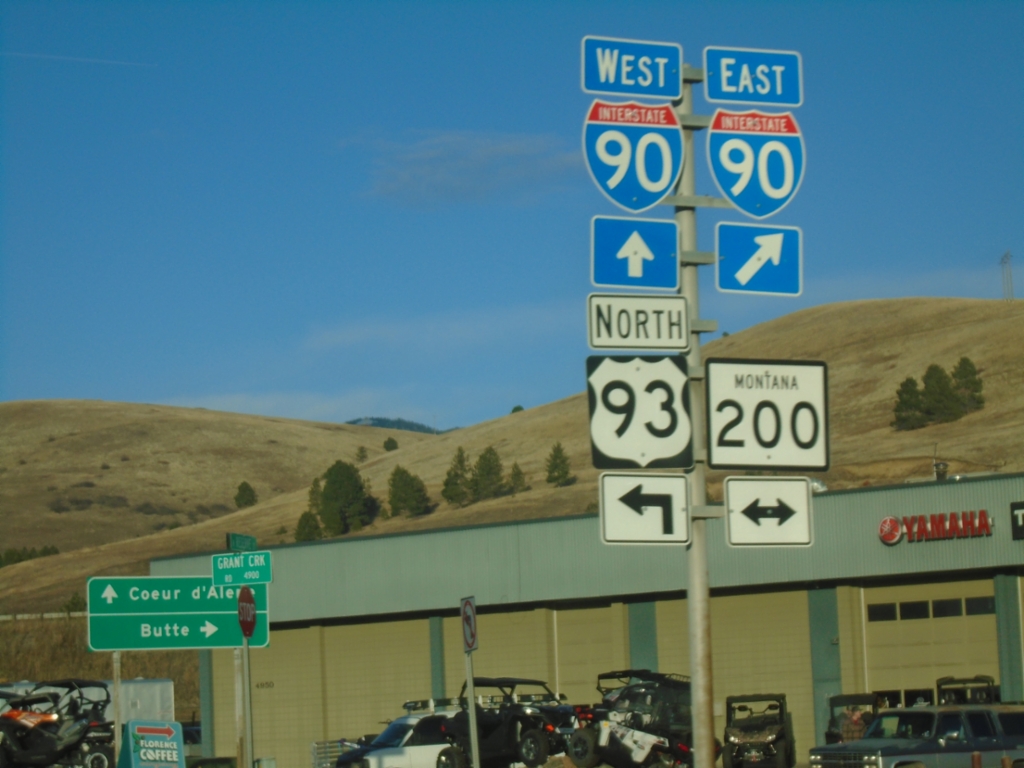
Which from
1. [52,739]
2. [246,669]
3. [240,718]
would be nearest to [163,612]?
[240,718]

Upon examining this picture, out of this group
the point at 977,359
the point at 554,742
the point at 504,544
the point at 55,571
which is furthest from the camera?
the point at 55,571

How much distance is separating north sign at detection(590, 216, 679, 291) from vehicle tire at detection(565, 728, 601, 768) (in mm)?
18150

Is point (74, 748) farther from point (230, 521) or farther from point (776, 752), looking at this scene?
point (230, 521)

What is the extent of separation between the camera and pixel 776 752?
93.0 feet

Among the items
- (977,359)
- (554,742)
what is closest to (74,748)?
(554,742)

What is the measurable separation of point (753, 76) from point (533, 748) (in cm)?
2013

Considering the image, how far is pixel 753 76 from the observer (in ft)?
32.3

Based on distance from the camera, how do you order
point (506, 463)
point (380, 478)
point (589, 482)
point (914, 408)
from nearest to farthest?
point (914, 408) → point (589, 482) → point (506, 463) → point (380, 478)

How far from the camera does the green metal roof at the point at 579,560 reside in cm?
3447

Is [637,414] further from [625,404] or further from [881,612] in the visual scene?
[881,612]

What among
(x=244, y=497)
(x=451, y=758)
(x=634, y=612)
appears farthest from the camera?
(x=244, y=497)

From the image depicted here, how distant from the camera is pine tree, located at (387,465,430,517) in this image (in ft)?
348

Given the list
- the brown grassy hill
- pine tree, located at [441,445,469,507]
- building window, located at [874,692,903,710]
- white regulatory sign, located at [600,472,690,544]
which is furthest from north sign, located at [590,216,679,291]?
pine tree, located at [441,445,469,507]

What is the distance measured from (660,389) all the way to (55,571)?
11203 cm
